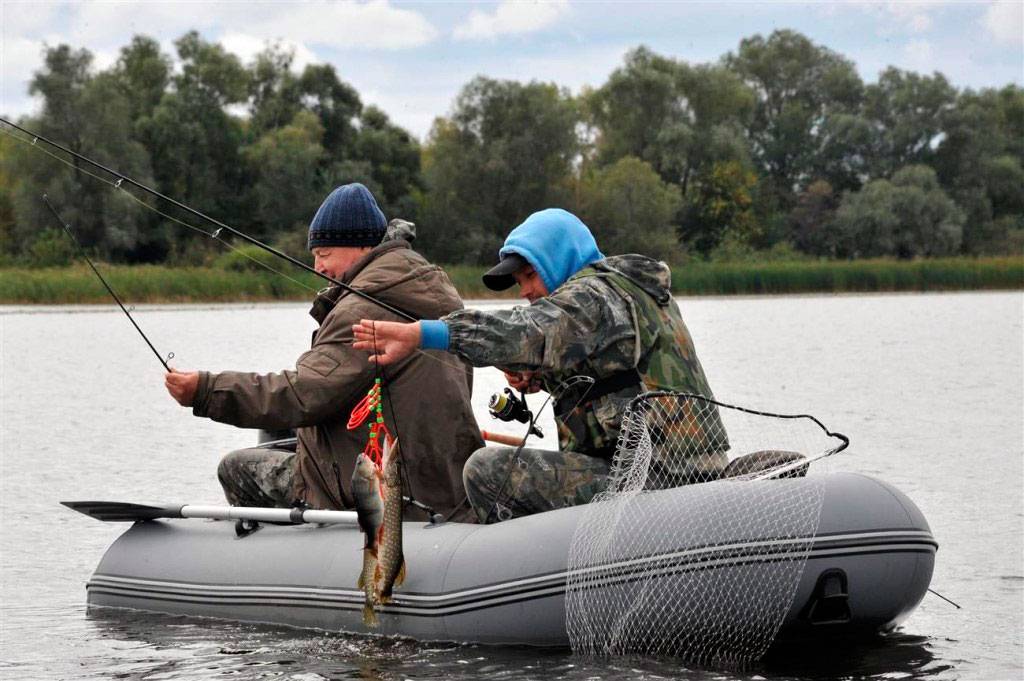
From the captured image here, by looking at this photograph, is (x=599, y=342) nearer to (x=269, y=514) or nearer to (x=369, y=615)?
(x=369, y=615)

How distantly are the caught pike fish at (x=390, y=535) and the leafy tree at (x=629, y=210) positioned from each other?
4387 cm

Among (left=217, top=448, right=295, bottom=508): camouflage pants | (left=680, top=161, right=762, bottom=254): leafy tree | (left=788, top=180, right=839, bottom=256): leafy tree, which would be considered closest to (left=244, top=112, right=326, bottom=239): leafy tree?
(left=680, top=161, right=762, bottom=254): leafy tree

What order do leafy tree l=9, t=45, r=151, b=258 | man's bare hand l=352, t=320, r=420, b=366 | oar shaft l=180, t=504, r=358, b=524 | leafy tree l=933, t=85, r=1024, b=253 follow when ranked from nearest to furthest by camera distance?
man's bare hand l=352, t=320, r=420, b=366 < oar shaft l=180, t=504, r=358, b=524 < leafy tree l=9, t=45, r=151, b=258 < leafy tree l=933, t=85, r=1024, b=253

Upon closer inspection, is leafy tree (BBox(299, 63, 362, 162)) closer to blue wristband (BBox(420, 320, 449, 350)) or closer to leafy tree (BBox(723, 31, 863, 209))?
leafy tree (BBox(723, 31, 863, 209))

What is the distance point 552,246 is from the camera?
204 inches

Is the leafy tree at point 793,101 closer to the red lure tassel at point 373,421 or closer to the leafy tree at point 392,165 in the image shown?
the leafy tree at point 392,165

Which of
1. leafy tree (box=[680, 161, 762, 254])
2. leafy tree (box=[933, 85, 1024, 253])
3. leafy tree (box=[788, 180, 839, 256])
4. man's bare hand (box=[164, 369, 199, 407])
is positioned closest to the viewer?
man's bare hand (box=[164, 369, 199, 407])

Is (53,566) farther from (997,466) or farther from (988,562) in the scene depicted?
(997,466)

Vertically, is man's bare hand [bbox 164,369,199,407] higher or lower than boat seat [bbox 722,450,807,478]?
higher

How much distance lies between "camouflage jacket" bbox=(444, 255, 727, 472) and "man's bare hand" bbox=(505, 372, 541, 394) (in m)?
0.12

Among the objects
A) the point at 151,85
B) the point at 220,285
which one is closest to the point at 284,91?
the point at 151,85

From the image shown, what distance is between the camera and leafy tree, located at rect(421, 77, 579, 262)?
5212cm

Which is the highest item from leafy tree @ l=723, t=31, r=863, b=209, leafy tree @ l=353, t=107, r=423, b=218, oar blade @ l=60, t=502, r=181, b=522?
leafy tree @ l=723, t=31, r=863, b=209

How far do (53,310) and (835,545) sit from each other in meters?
30.0
